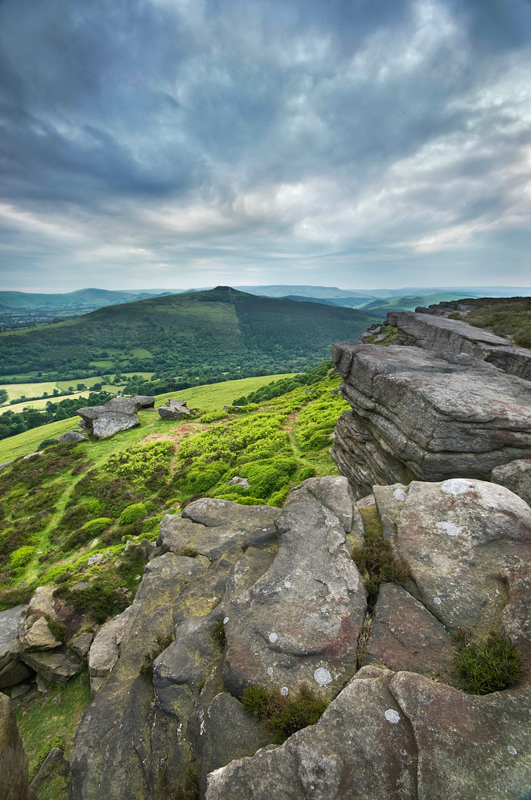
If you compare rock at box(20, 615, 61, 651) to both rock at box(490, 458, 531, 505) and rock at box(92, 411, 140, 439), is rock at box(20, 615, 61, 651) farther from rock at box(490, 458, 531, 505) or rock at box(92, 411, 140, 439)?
rock at box(92, 411, 140, 439)

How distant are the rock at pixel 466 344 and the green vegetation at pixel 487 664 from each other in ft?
56.1

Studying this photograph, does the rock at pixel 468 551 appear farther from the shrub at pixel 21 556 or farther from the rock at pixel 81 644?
the shrub at pixel 21 556

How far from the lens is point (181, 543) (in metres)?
13.5

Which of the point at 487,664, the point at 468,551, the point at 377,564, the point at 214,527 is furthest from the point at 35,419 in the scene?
the point at 487,664

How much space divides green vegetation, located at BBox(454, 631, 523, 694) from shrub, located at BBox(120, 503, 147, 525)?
26.0m

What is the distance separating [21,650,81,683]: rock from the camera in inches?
491

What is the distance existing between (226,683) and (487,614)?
6.00m

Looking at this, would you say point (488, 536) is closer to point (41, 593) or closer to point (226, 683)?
point (226, 683)

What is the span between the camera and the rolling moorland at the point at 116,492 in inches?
556

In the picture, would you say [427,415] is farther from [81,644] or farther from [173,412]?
[173,412]

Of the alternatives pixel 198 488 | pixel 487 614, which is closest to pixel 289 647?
pixel 487 614

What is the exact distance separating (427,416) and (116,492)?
30445 millimetres

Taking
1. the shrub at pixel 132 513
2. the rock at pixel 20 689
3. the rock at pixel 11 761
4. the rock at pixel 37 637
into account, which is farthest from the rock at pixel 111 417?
the rock at pixel 11 761

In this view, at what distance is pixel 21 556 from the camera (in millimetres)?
23766
